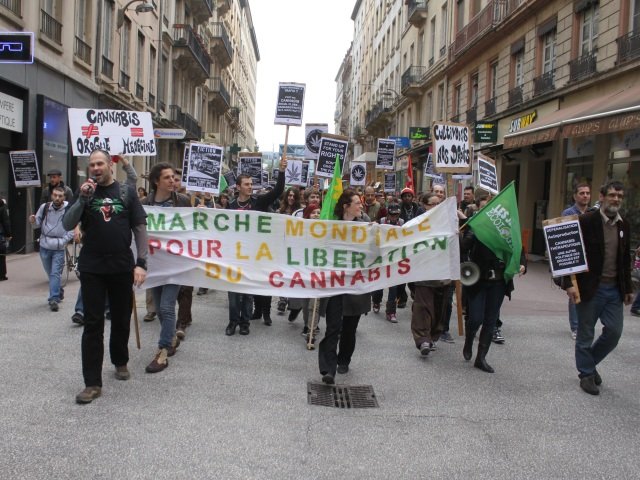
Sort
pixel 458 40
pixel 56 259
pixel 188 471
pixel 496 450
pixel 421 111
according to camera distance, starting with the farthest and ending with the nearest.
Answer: pixel 421 111, pixel 458 40, pixel 56 259, pixel 496 450, pixel 188 471

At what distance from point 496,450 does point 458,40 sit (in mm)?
25191

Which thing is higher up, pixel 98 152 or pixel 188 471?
pixel 98 152

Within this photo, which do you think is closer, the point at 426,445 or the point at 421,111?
the point at 426,445

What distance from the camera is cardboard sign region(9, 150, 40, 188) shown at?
11992 millimetres

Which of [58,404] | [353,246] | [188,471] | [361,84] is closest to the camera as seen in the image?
[188,471]

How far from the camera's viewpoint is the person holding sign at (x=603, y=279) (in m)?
5.20

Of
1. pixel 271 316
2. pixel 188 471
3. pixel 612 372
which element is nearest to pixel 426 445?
pixel 188 471

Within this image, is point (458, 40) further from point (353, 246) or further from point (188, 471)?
point (188, 471)

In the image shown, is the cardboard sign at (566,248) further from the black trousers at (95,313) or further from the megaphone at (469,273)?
the black trousers at (95,313)

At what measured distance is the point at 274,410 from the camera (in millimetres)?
4480

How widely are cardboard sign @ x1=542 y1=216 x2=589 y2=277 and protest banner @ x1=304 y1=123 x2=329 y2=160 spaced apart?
34.6 feet

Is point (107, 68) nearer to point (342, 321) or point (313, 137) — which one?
point (313, 137)

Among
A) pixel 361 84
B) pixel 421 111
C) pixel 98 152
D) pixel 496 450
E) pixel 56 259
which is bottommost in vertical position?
pixel 496 450

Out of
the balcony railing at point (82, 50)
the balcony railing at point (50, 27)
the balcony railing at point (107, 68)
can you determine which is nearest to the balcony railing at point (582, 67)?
the balcony railing at point (50, 27)
